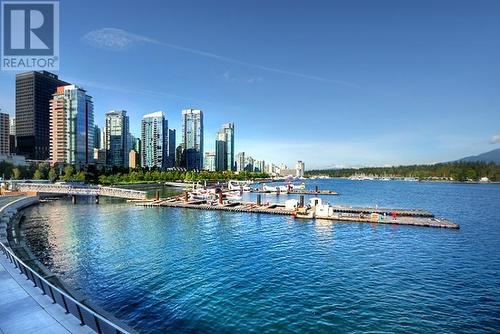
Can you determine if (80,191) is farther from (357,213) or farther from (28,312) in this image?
(28,312)

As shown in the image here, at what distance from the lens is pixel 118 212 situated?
2827 inches

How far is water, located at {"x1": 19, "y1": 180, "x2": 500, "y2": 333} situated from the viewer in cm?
2056

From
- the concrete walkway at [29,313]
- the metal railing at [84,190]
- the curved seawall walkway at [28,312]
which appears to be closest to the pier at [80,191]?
the metal railing at [84,190]

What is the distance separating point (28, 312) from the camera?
540 inches

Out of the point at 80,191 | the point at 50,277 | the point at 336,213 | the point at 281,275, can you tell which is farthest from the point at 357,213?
the point at 80,191

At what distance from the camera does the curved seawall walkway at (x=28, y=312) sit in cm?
1227

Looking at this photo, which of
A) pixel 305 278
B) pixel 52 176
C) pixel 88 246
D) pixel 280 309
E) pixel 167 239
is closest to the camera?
pixel 280 309

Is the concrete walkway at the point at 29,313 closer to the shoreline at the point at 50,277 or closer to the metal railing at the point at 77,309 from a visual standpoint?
the metal railing at the point at 77,309

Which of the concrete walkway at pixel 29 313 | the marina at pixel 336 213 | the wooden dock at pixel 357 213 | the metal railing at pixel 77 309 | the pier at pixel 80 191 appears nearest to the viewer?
the metal railing at pixel 77 309

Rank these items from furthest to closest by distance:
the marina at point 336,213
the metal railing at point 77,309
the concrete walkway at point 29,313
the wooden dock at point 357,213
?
the marina at point 336,213 < the wooden dock at point 357,213 < the concrete walkway at point 29,313 < the metal railing at point 77,309

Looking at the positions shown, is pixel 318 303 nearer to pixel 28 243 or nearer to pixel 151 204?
pixel 28 243

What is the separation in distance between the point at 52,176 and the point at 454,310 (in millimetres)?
175417

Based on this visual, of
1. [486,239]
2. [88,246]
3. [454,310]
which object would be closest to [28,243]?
[88,246]

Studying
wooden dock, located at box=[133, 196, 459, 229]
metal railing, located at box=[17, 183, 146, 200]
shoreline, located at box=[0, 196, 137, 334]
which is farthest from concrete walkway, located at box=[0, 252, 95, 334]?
metal railing, located at box=[17, 183, 146, 200]
